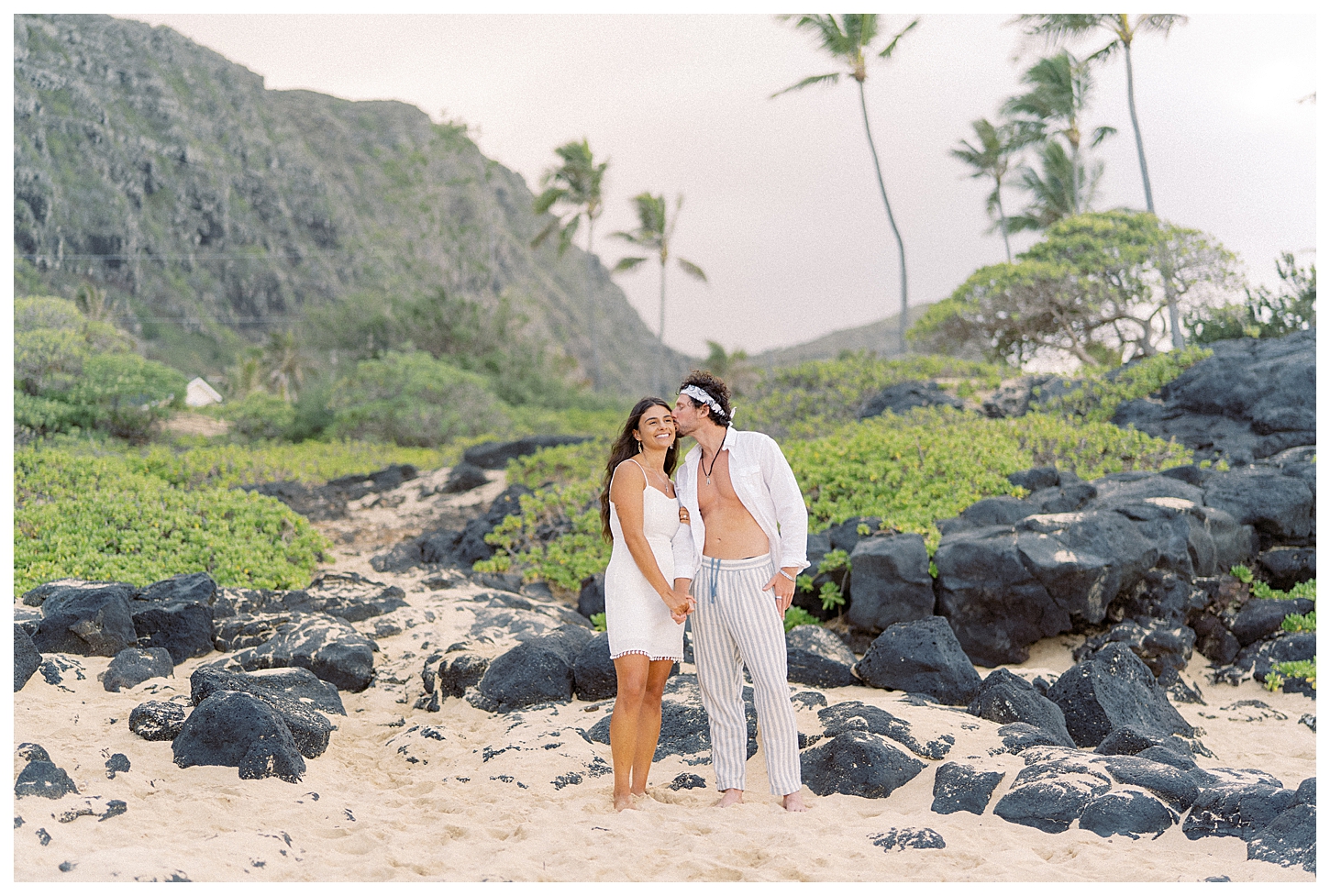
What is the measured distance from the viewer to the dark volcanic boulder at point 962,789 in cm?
342

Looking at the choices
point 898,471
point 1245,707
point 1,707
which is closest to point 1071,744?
point 1245,707

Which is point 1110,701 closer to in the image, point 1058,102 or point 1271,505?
point 1271,505

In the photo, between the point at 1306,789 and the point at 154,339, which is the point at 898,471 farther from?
the point at 154,339

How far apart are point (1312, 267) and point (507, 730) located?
48.6 feet

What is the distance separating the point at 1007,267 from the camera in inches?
612

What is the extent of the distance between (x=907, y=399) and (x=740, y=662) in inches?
355

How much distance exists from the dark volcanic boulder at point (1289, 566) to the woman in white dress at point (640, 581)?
19.0 ft

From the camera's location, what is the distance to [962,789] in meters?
3.50

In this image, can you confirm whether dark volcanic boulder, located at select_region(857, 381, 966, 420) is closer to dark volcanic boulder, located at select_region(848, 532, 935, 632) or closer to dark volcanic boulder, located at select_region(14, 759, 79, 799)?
dark volcanic boulder, located at select_region(848, 532, 935, 632)

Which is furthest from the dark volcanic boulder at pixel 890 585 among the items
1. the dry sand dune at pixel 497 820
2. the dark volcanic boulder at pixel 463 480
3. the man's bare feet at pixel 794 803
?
the dark volcanic boulder at pixel 463 480

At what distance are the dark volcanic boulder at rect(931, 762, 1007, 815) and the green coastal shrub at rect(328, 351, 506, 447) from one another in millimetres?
14511

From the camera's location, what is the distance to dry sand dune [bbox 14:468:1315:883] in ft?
9.40

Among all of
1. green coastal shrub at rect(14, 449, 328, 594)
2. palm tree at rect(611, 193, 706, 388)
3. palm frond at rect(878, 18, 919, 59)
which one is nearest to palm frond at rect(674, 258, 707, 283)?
palm tree at rect(611, 193, 706, 388)

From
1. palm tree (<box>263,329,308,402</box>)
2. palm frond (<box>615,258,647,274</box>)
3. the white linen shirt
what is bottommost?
the white linen shirt
